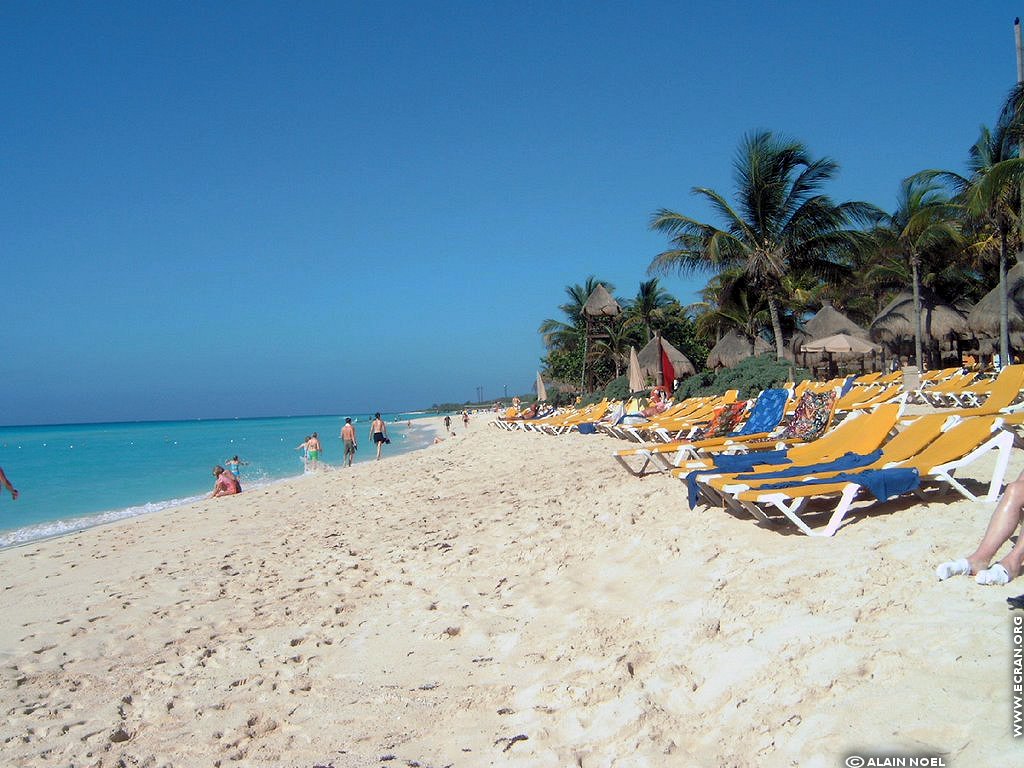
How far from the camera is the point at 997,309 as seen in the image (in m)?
20.7

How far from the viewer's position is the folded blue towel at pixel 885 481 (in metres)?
4.08

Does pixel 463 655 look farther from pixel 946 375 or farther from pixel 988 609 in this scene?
pixel 946 375

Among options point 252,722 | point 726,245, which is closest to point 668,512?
point 252,722

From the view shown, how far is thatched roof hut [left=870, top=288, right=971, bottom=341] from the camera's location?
23750 mm

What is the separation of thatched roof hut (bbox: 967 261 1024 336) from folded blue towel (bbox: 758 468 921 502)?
19.9m

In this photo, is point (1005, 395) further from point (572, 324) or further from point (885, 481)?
point (572, 324)

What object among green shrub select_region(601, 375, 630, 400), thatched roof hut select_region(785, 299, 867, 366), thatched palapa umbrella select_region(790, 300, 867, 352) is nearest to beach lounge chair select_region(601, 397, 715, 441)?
green shrub select_region(601, 375, 630, 400)

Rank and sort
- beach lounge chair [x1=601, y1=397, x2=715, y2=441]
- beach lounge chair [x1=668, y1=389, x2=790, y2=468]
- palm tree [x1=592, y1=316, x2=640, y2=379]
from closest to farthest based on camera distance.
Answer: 1. beach lounge chair [x1=668, y1=389, x2=790, y2=468]
2. beach lounge chair [x1=601, y1=397, x2=715, y2=441]
3. palm tree [x1=592, y1=316, x2=640, y2=379]

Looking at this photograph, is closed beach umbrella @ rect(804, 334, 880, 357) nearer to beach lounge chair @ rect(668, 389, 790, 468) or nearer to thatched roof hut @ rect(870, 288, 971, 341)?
thatched roof hut @ rect(870, 288, 971, 341)

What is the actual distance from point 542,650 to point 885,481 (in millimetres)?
2145

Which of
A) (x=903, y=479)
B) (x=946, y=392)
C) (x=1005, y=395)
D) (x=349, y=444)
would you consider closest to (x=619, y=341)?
(x=349, y=444)

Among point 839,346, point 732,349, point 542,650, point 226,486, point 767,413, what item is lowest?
point 542,650

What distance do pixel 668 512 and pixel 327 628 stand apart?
254 centimetres

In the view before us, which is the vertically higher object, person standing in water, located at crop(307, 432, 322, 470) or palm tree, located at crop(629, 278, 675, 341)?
palm tree, located at crop(629, 278, 675, 341)
